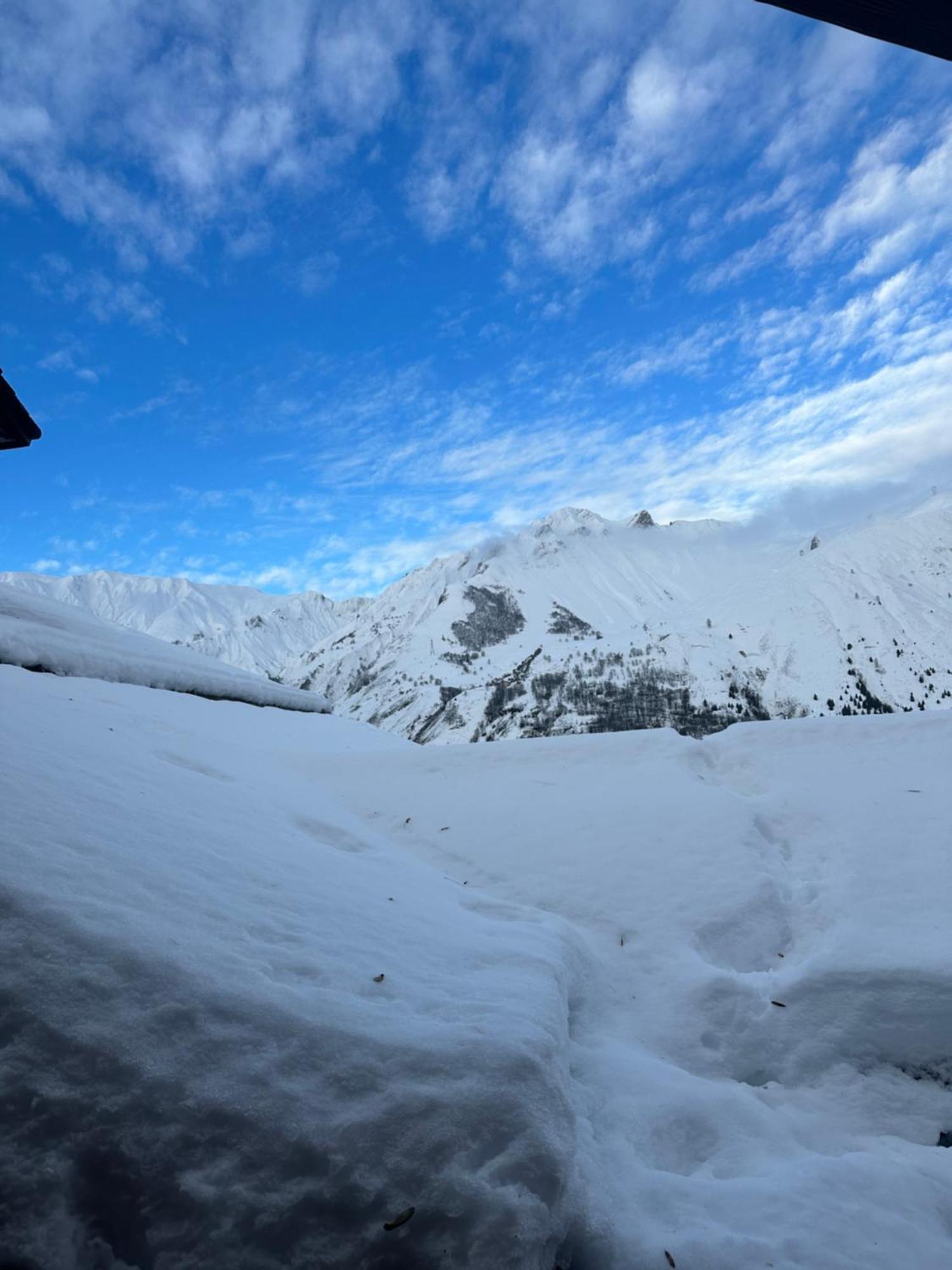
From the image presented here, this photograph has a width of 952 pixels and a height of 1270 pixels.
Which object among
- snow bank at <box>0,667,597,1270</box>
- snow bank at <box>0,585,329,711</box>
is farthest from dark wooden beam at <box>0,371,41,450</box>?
snow bank at <box>0,585,329,711</box>

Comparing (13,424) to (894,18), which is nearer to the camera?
(894,18)

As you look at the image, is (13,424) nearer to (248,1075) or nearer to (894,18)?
(248,1075)

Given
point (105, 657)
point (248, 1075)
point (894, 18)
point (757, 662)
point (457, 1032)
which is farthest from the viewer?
point (757, 662)

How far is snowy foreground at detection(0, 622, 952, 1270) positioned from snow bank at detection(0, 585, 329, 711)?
5934mm

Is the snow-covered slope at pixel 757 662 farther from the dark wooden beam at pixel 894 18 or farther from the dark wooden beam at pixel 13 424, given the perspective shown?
the dark wooden beam at pixel 894 18

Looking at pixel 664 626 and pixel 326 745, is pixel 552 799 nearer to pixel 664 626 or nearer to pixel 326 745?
pixel 326 745

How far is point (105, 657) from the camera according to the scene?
13.1 m

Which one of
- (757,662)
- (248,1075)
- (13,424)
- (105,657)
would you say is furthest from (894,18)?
(757,662)

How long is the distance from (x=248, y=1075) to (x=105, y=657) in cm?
1294

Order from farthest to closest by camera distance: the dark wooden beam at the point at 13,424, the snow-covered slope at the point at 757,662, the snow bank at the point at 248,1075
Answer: the snow-covered slope at the point at 757,662
the dark wooden beam at the point at 13,424
the snow bank at the point at 248,1075

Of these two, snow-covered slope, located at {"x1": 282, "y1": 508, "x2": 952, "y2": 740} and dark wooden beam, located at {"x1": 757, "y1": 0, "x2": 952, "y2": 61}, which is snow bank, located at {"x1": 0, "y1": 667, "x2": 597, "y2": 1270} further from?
snow-covered slope, located at {"x1": 282, "y1": 508, "x2": 952, "y2": 740}

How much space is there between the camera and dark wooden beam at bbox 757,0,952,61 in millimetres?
2980

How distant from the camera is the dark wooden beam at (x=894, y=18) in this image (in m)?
2.98

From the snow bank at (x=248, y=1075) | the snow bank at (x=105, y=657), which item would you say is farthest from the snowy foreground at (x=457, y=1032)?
the snow bank at (x=105, y=657)
